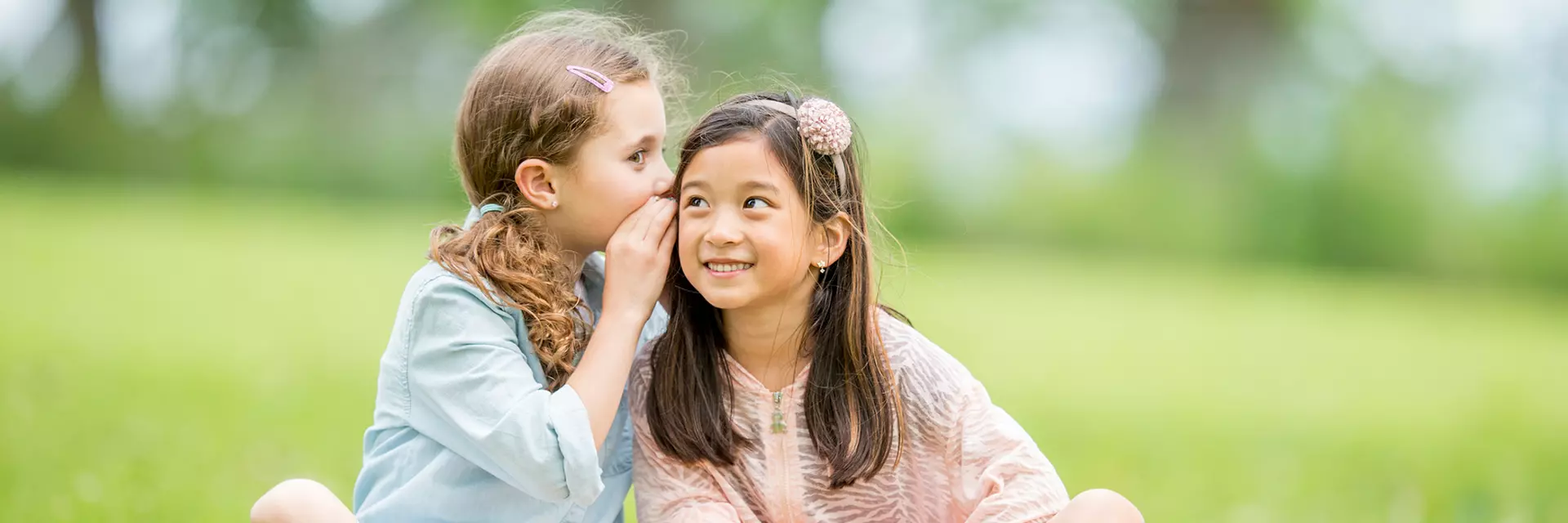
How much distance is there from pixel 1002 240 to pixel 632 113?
425 inches

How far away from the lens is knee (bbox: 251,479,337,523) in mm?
2299

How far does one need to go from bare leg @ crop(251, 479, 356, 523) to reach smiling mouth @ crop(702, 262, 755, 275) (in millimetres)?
794

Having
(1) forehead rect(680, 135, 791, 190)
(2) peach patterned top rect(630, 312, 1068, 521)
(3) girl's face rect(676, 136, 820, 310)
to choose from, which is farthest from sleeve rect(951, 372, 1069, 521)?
(1) forehead rect(680, 135, 791, 190)

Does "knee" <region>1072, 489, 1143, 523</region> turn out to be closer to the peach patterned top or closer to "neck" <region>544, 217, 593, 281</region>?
the peach patterned top

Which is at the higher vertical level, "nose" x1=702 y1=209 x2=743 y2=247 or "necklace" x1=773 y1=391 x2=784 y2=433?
"nose" x1=702 y1=209 x2=743 y2=247

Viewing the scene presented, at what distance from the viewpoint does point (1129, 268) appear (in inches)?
448

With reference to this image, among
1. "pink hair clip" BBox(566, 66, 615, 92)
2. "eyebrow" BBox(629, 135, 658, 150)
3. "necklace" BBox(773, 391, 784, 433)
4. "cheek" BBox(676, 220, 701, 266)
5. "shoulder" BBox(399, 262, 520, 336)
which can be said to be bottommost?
"necklace" BBox(773, 391, 784, 433)

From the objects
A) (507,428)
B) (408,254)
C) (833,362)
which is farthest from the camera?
(408,254)

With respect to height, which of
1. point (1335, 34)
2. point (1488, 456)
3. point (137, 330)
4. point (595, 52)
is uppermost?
point (1335, 34)

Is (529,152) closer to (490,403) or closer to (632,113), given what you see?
(632,113)

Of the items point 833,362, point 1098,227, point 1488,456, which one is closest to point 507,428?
point 833,362

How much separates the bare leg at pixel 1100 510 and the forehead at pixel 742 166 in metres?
0.79

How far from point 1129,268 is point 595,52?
9.27 metres

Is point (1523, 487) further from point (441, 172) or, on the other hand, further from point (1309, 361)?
point (441, 172)
